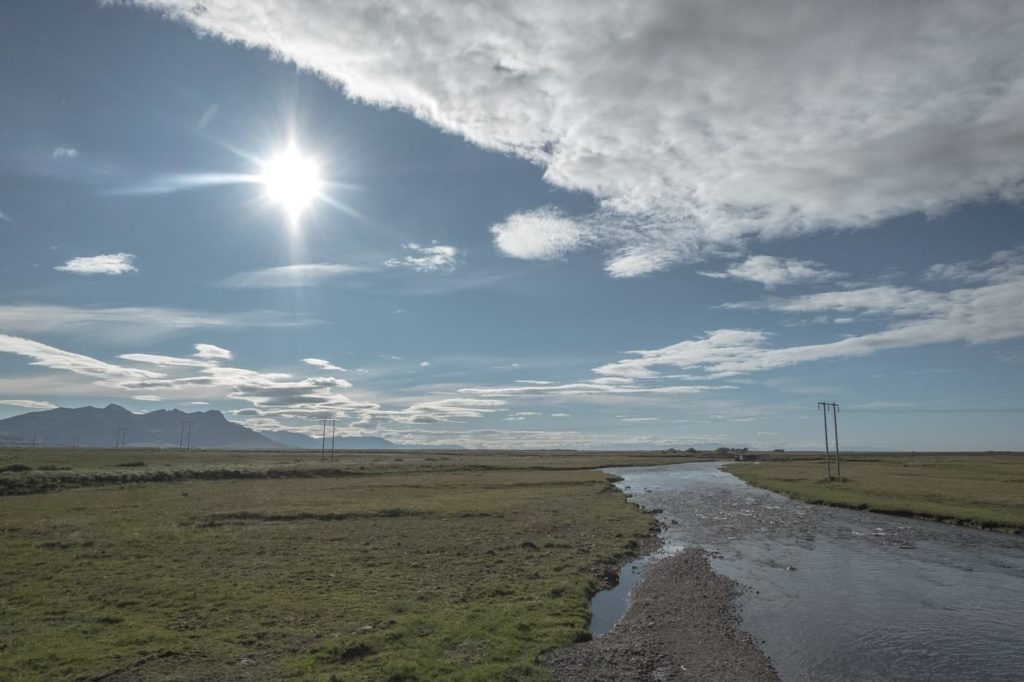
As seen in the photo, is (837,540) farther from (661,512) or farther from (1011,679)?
(1011,679)

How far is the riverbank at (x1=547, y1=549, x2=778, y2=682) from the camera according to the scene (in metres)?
16.7

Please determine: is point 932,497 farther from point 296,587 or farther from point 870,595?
point 296,587

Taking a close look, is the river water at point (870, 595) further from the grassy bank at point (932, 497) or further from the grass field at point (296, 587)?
the grass field at point (296, 587)

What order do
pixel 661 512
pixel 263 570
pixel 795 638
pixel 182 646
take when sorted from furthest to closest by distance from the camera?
pixel 661 512 → pixel 263 570 → pixel 795 638 → pixel 182 646

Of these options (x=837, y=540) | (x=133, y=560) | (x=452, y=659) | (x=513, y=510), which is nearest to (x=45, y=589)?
(x=133, y=560)

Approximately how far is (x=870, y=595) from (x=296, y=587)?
25.9m

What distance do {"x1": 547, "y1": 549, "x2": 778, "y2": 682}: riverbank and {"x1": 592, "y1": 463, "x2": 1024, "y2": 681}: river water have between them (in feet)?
2.73

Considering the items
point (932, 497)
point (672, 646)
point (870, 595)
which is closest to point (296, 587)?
point (672, 646)

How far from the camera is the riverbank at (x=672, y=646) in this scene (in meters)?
16.7

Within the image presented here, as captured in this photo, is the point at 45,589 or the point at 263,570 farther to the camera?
the point at 263,570

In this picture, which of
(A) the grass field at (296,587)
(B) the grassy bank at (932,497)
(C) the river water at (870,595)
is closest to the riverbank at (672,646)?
(C) the river water at (870,595)

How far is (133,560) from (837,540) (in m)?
44.2

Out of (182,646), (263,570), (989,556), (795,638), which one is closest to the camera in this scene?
(182,646)

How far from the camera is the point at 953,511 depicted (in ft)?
163
